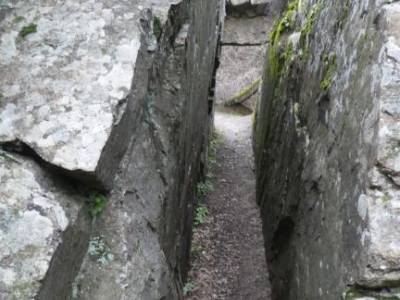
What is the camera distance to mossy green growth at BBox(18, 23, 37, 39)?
11.4 ft

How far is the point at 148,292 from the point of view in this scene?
3.65 meters

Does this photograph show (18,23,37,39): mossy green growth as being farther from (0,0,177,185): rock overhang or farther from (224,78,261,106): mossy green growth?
(224,78,261,106): mossy green growth

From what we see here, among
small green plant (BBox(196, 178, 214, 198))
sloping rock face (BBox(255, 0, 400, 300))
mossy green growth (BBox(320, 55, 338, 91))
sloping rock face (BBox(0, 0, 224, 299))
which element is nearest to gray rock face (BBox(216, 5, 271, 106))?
small green plant (BBox(196, 178, 214, 198))

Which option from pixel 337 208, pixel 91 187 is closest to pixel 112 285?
pixel 91 187

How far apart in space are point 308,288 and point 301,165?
5.57ft

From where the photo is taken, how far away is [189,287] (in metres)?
7.05

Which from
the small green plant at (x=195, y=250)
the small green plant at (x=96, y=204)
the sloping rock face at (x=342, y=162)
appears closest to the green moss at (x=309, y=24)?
the sloping rock face at (x=342, y=162)

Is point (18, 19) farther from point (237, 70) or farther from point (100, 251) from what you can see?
point (237, 70)

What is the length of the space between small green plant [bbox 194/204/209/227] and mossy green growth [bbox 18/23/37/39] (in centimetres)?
608

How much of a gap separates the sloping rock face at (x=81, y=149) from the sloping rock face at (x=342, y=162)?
151 centimetres

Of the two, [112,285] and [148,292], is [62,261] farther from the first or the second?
[148,292]

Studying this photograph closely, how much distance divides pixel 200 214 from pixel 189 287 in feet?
7.96

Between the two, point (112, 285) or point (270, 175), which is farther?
point (270, 175)

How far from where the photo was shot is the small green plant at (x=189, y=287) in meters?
6.86
